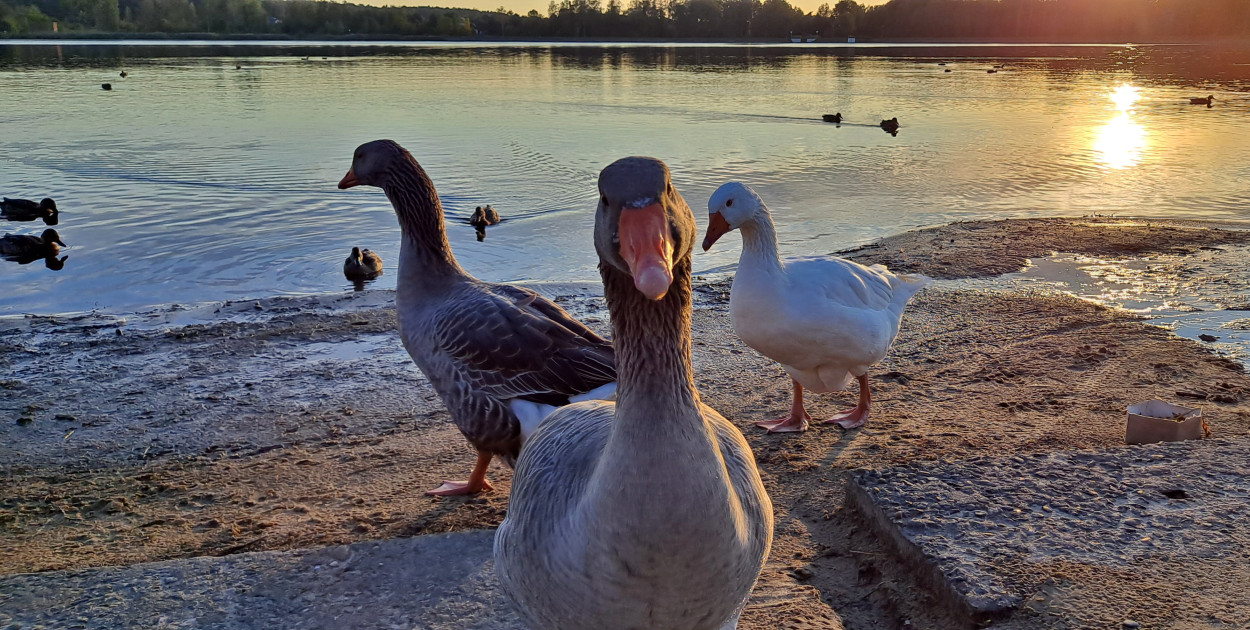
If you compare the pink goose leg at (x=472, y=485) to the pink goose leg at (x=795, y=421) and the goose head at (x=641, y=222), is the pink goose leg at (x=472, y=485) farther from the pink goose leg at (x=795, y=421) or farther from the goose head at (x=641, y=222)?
the goose head at (x=641, y=222)

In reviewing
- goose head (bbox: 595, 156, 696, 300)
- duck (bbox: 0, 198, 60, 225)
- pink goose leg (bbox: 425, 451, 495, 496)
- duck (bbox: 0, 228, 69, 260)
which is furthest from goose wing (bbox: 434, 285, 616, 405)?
duck (bbox: 0, 198, 60, 225)

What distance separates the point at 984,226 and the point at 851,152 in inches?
357

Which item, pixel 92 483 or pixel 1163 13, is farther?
pixel 1163 13

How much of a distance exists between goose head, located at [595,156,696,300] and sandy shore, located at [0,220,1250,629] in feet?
6.20

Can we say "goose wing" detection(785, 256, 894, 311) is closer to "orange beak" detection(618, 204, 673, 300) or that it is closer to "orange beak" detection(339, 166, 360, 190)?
"orange beak" detection(339, 166, 360, 190)

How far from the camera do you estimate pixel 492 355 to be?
4.56m

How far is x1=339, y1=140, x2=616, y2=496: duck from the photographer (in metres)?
4.52

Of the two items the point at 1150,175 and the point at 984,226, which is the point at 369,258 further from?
the point at 1150,175

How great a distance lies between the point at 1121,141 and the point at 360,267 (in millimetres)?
19949

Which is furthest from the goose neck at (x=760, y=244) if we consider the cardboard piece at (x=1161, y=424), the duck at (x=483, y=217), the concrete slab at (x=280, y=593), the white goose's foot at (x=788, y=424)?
the duck at (x=483, y=217)

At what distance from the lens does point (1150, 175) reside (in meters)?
16.3

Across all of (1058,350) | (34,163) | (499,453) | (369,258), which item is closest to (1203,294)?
(1058,350)

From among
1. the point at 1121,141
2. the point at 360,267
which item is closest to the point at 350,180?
the point at 360,267

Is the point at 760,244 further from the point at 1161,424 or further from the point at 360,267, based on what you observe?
the point at 360,267
